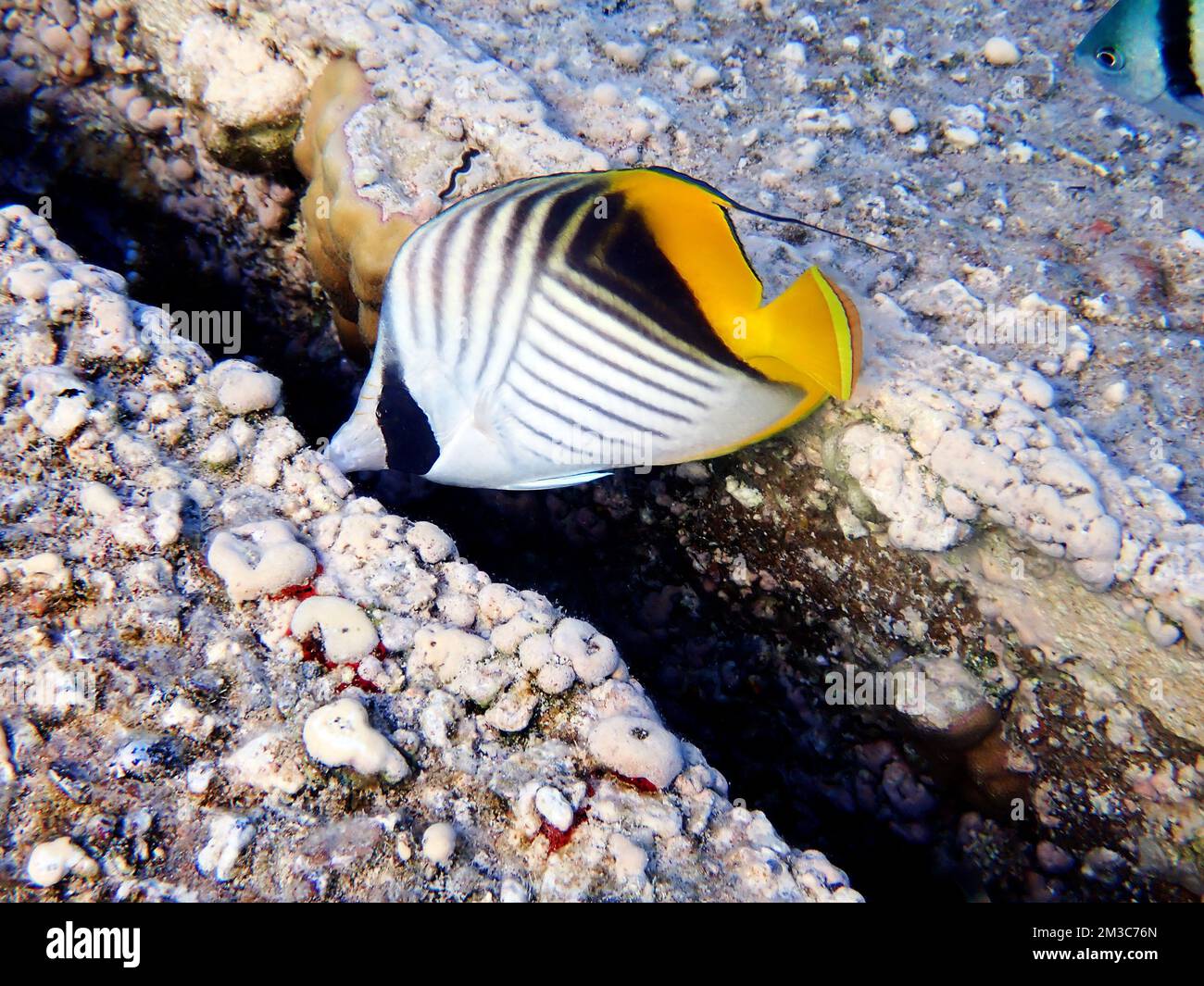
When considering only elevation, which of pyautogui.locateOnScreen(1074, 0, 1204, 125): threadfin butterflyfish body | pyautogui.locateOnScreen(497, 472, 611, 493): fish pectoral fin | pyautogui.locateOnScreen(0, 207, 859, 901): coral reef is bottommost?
pyautogui.locateOnScreen(0, 207, 859, 901): coral reef

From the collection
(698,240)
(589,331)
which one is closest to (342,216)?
(589,331)

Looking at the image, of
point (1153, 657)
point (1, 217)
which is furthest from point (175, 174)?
point (1153, 657)

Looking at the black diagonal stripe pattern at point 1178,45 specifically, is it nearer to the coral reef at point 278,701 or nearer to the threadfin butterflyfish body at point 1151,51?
the threadfin butterflyfish body at point 1151,51

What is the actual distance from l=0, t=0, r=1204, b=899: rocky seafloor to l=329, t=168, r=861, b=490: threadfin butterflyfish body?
11.0 inches

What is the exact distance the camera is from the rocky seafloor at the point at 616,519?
0.99 metres

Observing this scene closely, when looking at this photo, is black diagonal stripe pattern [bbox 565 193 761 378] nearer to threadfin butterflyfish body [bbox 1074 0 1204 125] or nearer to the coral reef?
the coral reef

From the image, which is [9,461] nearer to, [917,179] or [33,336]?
[33,336]

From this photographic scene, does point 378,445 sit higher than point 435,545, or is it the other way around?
point 378,445

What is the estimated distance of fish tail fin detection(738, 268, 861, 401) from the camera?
109 cm

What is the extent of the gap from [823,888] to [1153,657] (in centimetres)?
96

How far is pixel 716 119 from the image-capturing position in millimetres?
2021

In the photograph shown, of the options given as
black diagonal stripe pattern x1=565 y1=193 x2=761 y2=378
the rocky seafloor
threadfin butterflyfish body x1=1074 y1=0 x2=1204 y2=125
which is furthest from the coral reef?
threadfin butterflyfish body x1=1074 y1=0 x2=1204 y2=125
